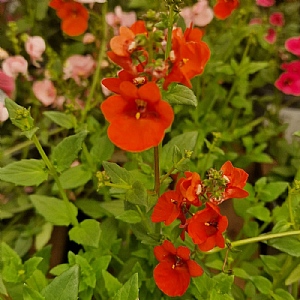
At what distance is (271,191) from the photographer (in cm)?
65

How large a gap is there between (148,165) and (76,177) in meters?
0.11

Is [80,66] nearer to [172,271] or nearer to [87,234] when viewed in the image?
[87,234]

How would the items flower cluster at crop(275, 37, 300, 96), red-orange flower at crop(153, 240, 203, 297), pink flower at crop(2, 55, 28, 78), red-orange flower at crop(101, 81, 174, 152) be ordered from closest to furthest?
red-orange flower at crop(101, 81, 174, 152), red-orange flower at crop(153, 240, 203, 297), pink flower at crop(2, 55, 28, 78), flower cluster at crop(275, 37, 300, 96)

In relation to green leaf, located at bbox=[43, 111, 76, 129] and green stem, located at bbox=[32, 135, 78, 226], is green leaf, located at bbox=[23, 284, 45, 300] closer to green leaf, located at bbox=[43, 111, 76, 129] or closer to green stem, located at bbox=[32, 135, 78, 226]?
green stem, located at bbox=[32, 135, 78, 226]

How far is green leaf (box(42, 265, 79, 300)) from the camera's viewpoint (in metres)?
0.41

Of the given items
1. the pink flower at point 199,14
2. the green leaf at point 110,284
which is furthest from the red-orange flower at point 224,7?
the green leaf at point 110,284

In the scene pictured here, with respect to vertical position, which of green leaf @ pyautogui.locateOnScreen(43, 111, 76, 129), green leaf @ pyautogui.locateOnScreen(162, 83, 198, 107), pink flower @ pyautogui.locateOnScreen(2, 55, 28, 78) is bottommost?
green leaf @ pyautogui.locateOnScreen(43, 111, 76, 129)

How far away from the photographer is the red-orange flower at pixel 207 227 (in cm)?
41

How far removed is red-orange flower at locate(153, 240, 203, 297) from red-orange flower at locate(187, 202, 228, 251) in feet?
0.15

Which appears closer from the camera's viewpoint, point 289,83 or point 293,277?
point 293,277

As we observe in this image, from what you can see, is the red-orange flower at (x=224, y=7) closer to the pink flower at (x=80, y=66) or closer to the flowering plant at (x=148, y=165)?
the flowering plant at (x=148, y=165)

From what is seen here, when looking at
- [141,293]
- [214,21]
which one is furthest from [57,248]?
[214,21]

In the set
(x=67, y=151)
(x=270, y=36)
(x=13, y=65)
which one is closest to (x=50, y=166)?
(x=67, y=151)

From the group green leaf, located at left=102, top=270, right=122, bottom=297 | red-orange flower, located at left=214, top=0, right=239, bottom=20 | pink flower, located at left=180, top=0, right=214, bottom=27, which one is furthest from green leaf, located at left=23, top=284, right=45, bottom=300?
pink flower, located at left=180, top=0, right=214, bottom=27
